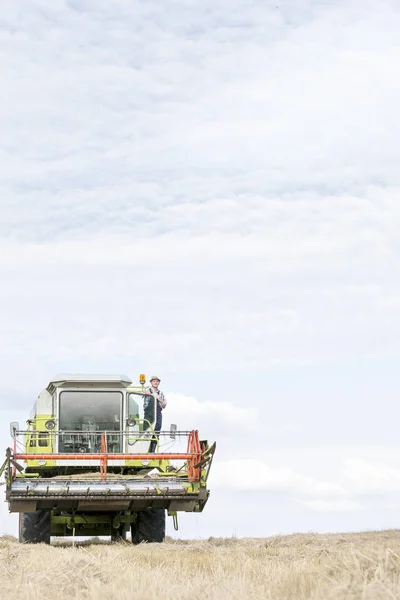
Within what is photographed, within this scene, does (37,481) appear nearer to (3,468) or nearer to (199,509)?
(3,468)

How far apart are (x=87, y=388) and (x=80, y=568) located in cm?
1132

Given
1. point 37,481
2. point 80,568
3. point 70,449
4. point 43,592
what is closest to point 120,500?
point 37,481

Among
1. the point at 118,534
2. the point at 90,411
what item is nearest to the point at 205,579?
the point at 118,534

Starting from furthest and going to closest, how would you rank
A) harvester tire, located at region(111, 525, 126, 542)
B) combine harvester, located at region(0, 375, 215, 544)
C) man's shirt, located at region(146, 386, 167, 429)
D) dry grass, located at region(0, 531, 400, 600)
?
man's shirt, located at region(146, 386, 167, 429), harvester tire, located at region(111, 525, 126, 542), combine harvester, located at region(0, 375, 215, 544), dry grass, located at region(0, 531, 400, 600)

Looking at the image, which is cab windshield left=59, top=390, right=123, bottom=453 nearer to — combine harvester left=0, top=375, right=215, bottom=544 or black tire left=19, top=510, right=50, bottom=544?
combine harvester left=0, top=375, right=215, bottom=544

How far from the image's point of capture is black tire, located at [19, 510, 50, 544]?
1725cm

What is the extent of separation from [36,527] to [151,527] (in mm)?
2208

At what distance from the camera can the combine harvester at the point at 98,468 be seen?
54.0 ft

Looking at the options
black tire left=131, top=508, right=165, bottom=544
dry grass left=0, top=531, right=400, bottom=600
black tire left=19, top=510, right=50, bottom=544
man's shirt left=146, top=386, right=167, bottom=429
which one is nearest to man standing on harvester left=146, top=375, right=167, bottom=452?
man's shirt left=146, top=386, right=167, bottom=429

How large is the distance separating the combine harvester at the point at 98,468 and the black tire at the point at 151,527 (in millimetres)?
19

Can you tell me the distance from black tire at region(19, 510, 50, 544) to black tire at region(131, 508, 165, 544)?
5.79 feet

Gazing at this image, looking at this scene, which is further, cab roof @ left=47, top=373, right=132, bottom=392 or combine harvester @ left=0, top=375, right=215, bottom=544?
cab roof @ left=47, top=373, right=132, bottom=392

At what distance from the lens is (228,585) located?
7.21 meters

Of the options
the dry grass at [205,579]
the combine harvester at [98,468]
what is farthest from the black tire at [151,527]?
the dry grass at [205,579]
